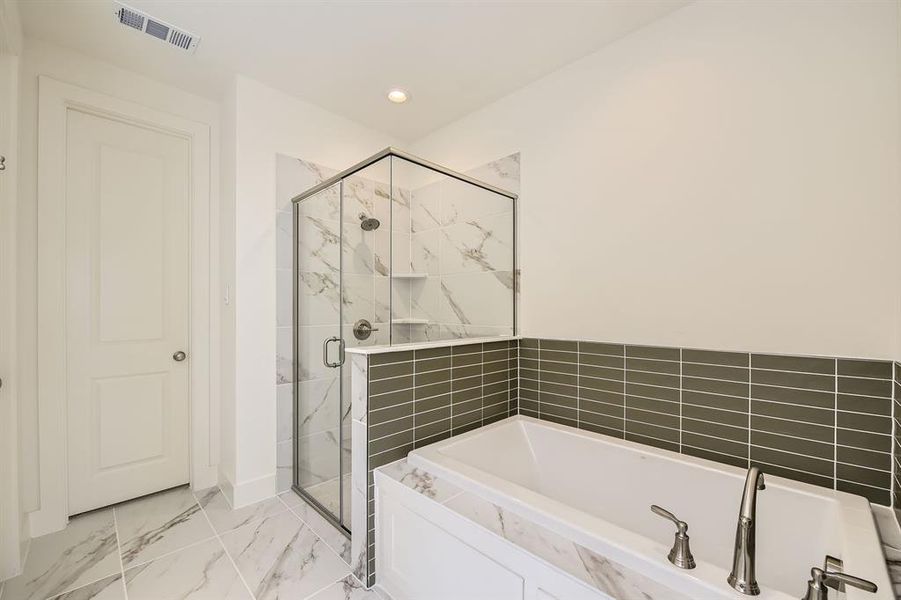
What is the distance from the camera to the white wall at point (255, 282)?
229 cm

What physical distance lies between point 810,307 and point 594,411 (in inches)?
40.7

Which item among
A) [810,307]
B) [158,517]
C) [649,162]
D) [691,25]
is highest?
[691,25]

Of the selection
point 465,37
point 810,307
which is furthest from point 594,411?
point 465,37

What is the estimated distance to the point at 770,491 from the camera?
1.39 metres

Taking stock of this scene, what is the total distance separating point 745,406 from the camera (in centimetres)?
158

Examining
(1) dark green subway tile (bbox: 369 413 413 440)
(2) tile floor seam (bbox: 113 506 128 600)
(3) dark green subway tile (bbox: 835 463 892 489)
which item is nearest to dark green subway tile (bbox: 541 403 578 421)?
(1) dark green subway tile (bbox: 369 413 413 440)

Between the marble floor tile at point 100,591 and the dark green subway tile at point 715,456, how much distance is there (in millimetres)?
2505

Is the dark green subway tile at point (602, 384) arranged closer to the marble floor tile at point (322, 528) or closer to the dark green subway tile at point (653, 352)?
the dark green subway tile at point (653, 352)

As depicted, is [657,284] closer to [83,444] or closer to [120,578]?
[120,578]

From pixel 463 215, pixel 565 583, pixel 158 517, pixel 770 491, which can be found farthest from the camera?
pixel 463 215

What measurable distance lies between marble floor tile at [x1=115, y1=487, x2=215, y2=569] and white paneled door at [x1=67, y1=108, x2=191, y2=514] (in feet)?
0.37

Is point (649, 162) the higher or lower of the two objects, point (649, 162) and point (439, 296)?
the higher

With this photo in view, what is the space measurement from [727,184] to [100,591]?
10.4 ft

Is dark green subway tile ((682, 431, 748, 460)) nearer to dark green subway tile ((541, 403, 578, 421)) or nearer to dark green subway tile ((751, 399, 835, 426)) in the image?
dark green subway tile ((751, 399, 835, 426))
